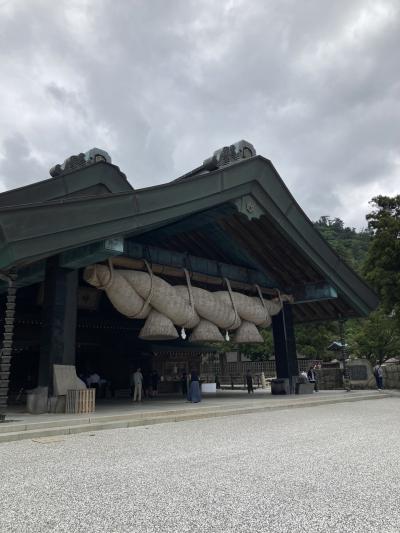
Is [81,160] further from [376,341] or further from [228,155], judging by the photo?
[376,341]

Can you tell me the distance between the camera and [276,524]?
3.22m

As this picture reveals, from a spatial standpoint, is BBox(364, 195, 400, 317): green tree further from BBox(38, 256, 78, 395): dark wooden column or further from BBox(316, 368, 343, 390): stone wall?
BBox(38, 256, 78, 395): dark wooden column

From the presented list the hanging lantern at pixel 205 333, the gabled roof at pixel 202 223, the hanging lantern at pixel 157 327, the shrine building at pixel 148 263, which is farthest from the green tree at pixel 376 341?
the hanging lantern at pixel 157 327

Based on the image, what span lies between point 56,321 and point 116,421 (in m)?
3.39

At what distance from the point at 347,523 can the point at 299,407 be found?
11036 millimetres

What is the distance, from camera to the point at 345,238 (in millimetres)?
141750

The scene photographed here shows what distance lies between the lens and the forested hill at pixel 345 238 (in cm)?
10413

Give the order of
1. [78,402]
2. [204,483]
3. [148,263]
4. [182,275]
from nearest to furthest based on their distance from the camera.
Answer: [204,483]
[78,402]
[148,263]
[182,275]

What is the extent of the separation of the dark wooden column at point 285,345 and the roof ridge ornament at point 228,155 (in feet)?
25.2

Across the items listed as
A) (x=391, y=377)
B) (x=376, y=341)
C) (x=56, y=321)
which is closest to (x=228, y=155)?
(x=56, y=321)

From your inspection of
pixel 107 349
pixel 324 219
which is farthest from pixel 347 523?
pixel 324 219

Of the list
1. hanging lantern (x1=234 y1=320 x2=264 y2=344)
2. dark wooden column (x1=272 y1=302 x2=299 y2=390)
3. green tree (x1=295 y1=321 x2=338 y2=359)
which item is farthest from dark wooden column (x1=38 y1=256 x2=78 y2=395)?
green tree (x1=295 y1=321 x2=338 y2=359)

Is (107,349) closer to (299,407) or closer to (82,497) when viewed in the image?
(299,407)

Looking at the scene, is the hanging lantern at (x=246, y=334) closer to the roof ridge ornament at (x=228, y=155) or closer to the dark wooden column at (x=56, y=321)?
the roof ridge ornament at (x=228, y=155)
